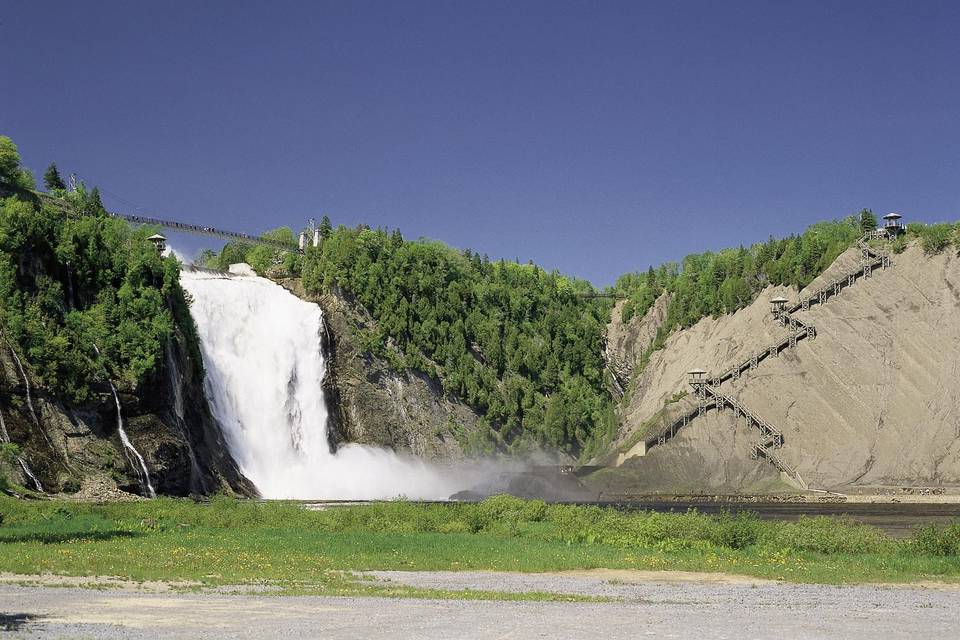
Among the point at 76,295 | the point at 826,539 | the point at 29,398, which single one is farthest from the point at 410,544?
the point at 76,295

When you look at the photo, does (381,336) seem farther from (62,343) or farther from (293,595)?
(293,595)

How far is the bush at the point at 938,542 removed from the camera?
36781mm

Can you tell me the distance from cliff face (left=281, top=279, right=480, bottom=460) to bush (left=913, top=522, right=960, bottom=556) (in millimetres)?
66515

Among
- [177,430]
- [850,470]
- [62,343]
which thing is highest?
[62,343]

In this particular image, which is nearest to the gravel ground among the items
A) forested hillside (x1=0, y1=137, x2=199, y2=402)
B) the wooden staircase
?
forested hillside (x1=0, y1=137, x2=199, y2=402)

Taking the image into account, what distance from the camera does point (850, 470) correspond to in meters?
85.8

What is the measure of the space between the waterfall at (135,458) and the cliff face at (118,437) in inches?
11.3

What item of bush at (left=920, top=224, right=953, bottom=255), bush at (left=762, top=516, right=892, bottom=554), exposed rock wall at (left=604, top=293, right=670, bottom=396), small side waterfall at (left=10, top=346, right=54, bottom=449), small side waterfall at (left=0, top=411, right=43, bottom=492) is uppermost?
bush at (left=920, top=224, right=953, bottom=255)

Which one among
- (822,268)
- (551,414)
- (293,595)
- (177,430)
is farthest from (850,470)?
(293,595)

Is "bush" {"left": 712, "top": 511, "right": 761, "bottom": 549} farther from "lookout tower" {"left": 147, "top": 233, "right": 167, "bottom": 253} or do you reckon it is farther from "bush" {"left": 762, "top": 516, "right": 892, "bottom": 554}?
"lookout tower" {"left": 147, "top": 233, "right": 167, "bottom": 253}

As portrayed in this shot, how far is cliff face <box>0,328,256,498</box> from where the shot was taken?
5919 cm

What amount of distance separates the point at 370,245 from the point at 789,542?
78.2 m

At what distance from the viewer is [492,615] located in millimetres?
22250

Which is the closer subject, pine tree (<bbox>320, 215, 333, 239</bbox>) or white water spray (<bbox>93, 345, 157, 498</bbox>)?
white water spray (<bbox>93, 345, 157, 498</bbox>)
